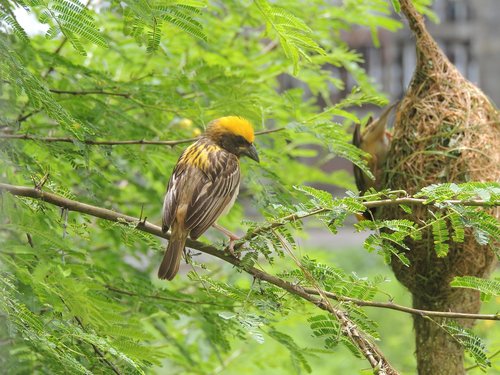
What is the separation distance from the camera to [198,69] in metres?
4.05

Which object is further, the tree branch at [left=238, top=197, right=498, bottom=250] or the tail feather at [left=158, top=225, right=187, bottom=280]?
the tail feather at [left=158, top=225, right=187, bottom=280]

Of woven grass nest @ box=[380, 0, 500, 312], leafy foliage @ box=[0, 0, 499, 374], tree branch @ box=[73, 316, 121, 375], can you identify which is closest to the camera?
leafy foliage @ box=[0, 0, 499, 374]

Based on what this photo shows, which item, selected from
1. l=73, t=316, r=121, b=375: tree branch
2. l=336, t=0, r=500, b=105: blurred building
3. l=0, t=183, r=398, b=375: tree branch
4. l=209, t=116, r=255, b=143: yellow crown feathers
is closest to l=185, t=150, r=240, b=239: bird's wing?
l=209, t=116, r=255, b=143: yellow crown feathers

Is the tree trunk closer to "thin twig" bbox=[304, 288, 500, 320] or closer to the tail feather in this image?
"thin twig" bbox=[304, 288, 500, 320]

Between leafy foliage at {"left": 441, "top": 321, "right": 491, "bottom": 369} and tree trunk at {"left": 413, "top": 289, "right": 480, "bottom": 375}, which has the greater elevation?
leafy foliage at {"left": 441, "top": 321, "right": 491, "bottom": 369}

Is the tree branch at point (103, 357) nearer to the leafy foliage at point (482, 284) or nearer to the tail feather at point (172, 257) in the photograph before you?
the tail feather at point (172, 257)

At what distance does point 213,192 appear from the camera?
362 centimetres

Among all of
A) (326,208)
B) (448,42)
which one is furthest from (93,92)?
(448,42)

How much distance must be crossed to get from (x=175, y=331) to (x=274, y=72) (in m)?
1.62

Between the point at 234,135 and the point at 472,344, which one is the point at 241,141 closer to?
the point at 234,135

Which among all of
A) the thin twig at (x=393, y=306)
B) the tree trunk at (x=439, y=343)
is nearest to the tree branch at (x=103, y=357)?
the thin twig at (x=393, y=306)

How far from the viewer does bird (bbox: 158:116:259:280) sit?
3.33m

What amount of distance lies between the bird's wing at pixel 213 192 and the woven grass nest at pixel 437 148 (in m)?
0.80

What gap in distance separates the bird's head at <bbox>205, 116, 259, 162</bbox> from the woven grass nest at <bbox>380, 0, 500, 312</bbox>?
733 mm
